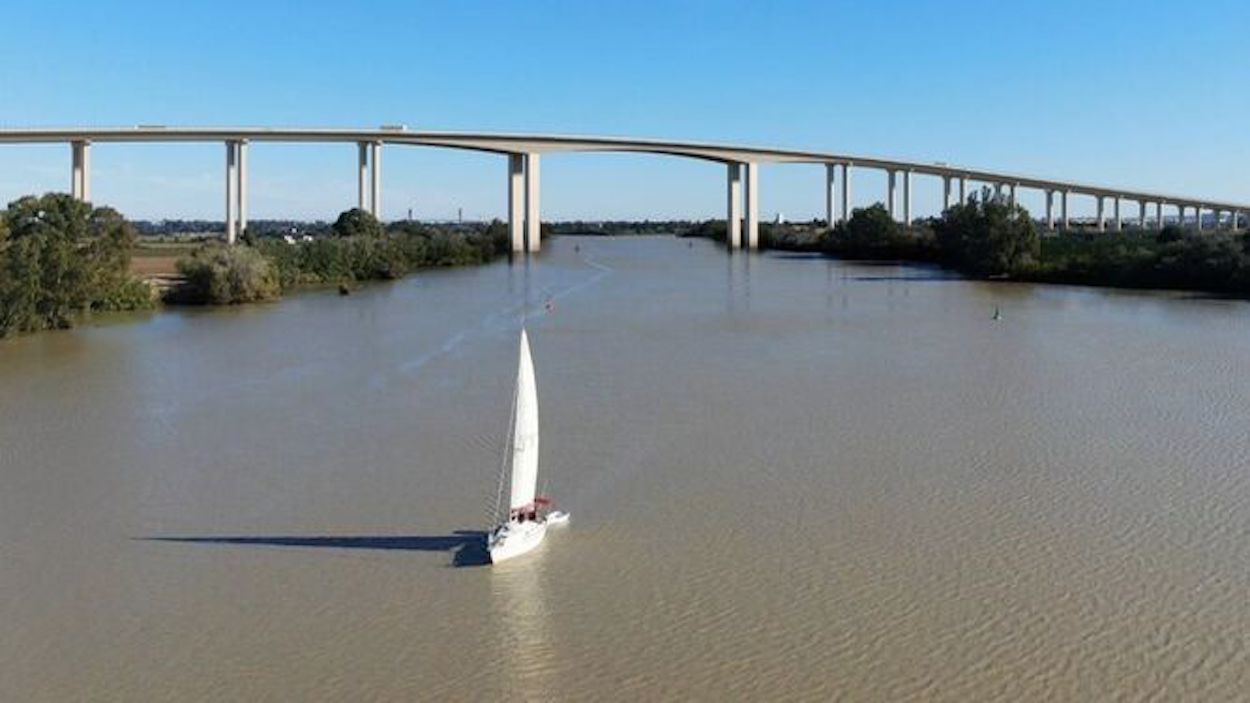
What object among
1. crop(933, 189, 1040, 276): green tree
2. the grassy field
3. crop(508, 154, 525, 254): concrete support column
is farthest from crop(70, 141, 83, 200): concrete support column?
crop(933, 189, 1040, 276): green tree

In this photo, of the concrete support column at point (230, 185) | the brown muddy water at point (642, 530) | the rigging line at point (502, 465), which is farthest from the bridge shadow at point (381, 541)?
the concrete support column at point (230, 185)

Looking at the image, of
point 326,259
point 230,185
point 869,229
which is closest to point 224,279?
point 326,259

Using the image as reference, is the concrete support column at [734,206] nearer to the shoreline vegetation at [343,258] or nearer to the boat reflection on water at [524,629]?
the shoreline vegetation at [343,258]

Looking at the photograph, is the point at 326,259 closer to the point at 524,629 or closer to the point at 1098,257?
the point at 1098,257

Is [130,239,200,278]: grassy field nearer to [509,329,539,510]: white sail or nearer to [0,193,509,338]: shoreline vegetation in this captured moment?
[0,193,509,338]: shoreline vegetation

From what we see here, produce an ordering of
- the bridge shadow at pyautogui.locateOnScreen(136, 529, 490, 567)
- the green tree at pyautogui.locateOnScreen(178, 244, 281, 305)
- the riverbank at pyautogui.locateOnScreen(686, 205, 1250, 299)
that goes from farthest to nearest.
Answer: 1. the riverbank at pyautogui.locateOnScreen(686, 205, 1250, 299)
2. the green tree at pyautogui.locateOnScreen(178, 244, 281, 305)
3. the bridge shadow at pyautogui.locateOnScreen(136, 529, 490, 567)
